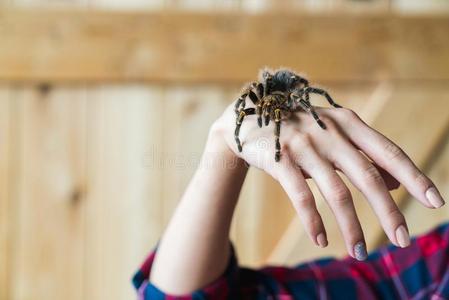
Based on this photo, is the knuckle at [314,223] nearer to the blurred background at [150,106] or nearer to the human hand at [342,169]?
the human hand at [342,169]

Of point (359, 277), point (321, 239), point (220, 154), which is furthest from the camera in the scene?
point (359, 277)

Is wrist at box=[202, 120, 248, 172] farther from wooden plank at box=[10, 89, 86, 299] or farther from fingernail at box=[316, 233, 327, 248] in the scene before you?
wooden plank at box=[10, 89, 86, 299]

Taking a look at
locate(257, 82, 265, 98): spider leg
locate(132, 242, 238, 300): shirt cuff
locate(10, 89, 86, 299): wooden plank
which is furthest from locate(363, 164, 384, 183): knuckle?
locate(10, 89, 86, 299): wooden plank

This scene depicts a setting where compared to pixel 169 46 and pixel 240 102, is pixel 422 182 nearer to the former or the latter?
pixel 240 102

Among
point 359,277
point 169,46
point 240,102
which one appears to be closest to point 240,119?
point 240,102

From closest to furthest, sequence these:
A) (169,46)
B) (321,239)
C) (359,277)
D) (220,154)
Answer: (321,239) → (220,154) → (359,277) → (169,46)
